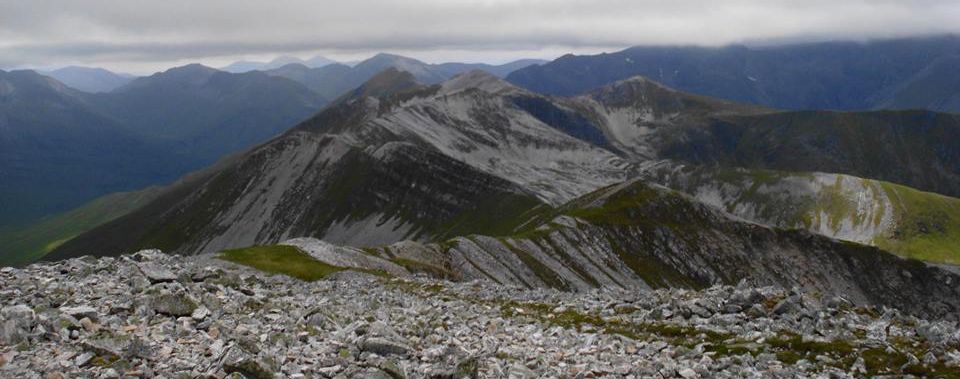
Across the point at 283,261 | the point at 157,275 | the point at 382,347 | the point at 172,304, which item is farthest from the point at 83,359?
the point at 283,261

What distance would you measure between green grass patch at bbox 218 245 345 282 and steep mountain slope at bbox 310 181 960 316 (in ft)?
96.7

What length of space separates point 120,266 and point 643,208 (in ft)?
467

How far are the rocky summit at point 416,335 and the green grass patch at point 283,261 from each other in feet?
112

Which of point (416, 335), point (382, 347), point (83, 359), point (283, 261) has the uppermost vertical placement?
point (83, 359)

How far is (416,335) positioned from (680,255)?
13107 centimetres

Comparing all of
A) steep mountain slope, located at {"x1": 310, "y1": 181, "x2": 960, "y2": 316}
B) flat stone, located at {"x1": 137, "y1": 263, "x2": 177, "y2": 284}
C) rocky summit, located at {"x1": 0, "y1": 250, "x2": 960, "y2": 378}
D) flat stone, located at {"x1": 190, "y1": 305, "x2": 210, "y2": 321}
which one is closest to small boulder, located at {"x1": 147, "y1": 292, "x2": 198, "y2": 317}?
rocky summit, located at {"x1": 0, "y1": 250, "x2": 960, "y2": 378}

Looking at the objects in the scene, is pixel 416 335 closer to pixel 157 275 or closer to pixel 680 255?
pixel 157 275

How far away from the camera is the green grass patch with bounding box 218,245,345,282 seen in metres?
71.4

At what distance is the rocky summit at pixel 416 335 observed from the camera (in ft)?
59.9

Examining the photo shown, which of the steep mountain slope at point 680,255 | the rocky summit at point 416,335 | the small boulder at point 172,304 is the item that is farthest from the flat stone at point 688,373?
the steep mountain slope at point 680,255

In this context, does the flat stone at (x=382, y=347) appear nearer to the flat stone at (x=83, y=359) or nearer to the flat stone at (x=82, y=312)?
the flat stone at (x=83, y=359)

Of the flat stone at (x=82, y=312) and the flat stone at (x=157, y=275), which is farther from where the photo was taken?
the flat stone at (x=157, y=275)

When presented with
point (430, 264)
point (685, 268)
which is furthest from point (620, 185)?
point (430, 264)

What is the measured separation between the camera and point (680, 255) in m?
148
